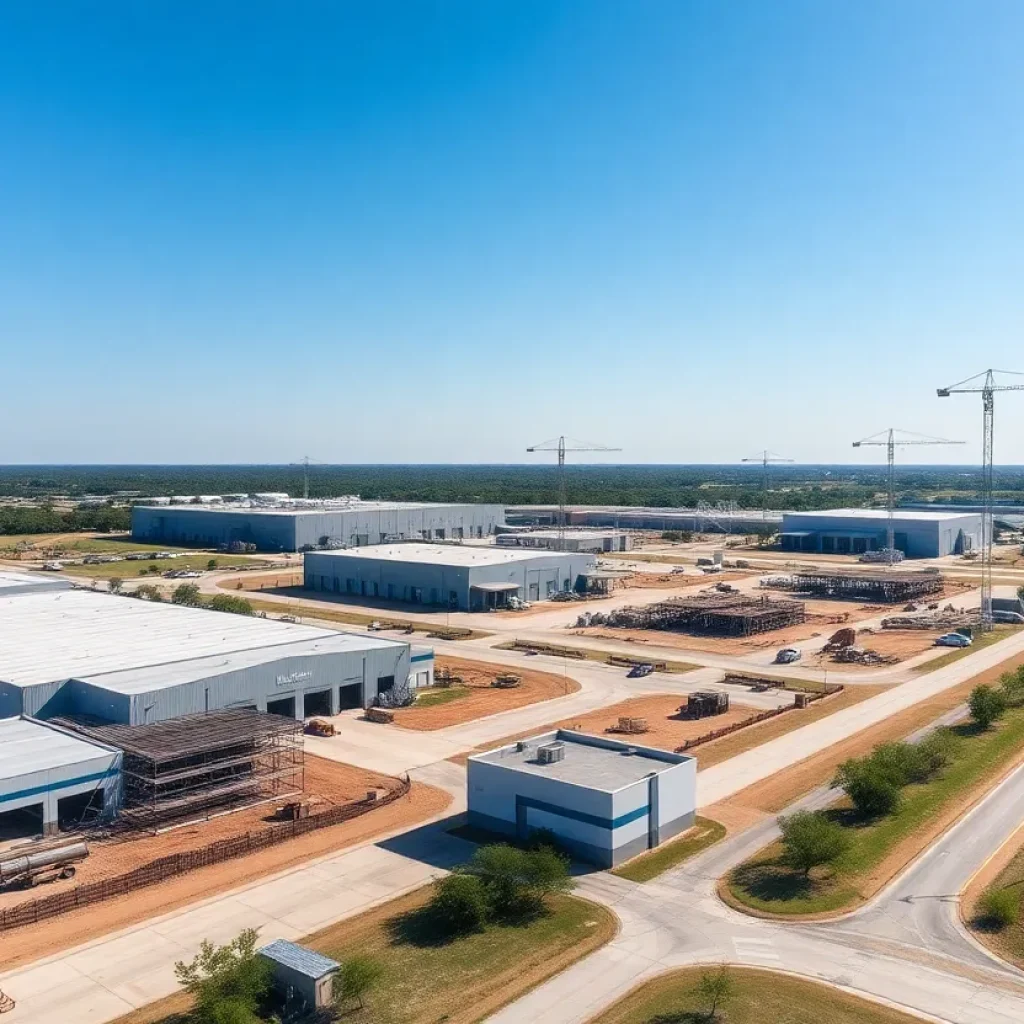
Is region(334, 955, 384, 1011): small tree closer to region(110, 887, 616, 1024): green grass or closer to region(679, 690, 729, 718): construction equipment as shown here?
region(110, 887, 616, 1024): green grass

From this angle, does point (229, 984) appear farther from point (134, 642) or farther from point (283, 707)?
point (134, 642)

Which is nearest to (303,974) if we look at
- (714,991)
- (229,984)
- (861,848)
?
(229,984)

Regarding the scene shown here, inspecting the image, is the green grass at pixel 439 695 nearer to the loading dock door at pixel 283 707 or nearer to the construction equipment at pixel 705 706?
the loading dock door at pixel 283 707

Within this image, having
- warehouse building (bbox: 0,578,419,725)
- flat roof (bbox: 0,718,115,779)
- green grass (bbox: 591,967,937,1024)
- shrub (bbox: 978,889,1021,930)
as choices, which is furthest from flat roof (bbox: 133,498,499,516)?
green grass (bbox: 591,967,937,1024)

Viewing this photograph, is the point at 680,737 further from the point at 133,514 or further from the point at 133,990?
the point at 133,514

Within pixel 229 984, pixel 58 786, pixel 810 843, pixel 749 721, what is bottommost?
pixel 749 721

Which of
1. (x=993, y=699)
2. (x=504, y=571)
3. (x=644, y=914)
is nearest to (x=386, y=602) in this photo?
(x=504, y=571)

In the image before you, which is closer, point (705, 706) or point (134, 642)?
point (705, 706)
